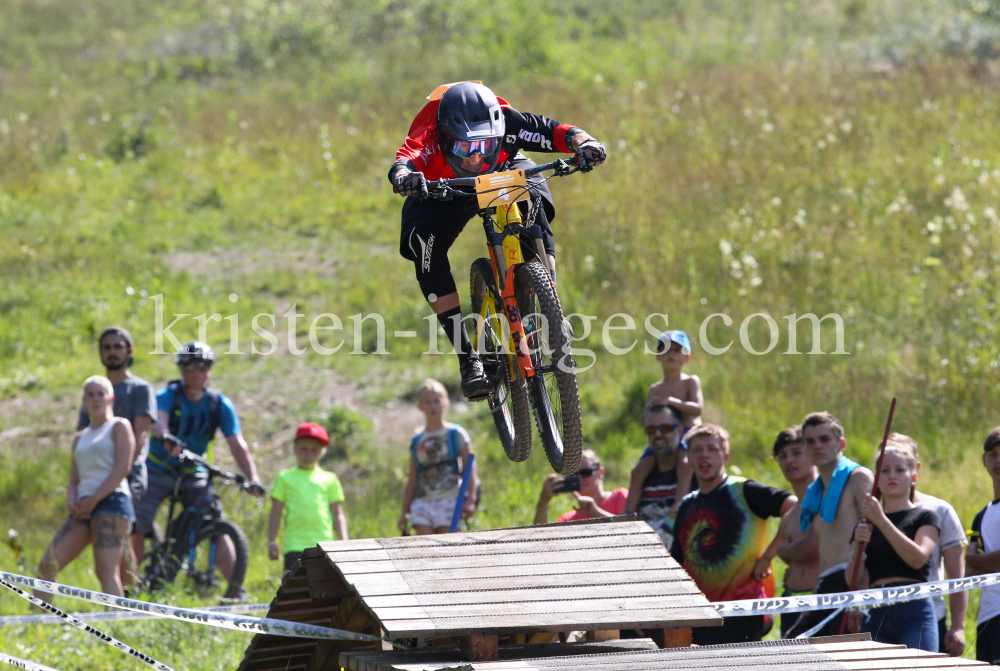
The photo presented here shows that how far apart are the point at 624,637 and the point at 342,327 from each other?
339 inches

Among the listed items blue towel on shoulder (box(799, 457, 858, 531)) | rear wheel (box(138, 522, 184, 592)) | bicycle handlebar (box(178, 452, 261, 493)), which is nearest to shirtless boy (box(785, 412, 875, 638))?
blue towel on shoulder (box(799, 457, 858, 531))

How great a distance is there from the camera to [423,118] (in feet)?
19.0

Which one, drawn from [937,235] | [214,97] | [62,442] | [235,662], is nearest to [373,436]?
[62,442]

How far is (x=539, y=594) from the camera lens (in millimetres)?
5539

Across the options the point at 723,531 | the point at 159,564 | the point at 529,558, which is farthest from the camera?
the point at 159,564

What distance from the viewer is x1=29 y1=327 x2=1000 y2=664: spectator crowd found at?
5809 millimetres

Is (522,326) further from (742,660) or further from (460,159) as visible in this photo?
(742,660)

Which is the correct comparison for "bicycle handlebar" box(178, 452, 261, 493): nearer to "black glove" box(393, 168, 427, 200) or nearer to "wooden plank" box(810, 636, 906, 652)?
"black glove" box(393, 168, 427, 200)

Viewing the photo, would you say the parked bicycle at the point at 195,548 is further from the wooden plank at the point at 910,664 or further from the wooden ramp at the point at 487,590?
the wooden plank at the point at 910,664

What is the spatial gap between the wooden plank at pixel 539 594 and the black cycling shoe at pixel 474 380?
3.29 feet

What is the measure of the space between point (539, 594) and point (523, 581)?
20 centimetres

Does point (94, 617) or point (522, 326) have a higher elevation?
point (522, 326)

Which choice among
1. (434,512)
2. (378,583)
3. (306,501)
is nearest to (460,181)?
(378,583)

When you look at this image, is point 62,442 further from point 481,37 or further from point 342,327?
point 481,37
